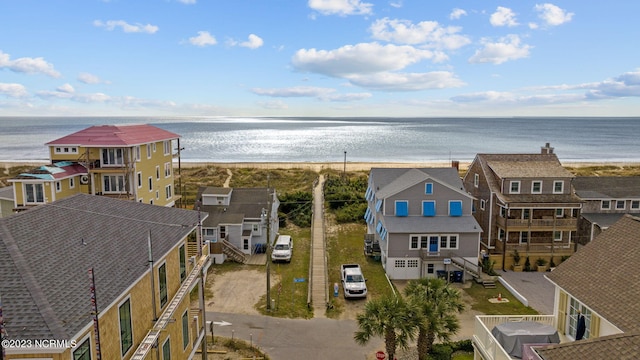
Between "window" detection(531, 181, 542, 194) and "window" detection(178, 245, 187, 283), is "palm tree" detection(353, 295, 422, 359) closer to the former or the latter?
"window" detection(178, 245, 187, 283)

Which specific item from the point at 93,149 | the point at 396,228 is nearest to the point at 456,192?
the point at 396,228

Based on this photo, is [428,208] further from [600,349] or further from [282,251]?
[600,349]

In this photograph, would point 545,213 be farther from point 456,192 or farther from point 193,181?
point 193,181

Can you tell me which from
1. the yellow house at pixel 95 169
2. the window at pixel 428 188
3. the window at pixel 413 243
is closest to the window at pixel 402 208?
the window at pixel 428 188

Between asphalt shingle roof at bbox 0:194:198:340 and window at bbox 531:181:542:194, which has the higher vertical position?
asphalt shingle roof at bbox 0:194:198:340

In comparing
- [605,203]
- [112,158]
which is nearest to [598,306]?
[605,203]

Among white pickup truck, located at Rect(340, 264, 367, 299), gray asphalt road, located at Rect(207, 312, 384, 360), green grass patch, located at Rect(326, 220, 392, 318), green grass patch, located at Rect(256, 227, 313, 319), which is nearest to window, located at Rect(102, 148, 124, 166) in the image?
green grass patch, located at Rect(256, 227, 313, 319)
